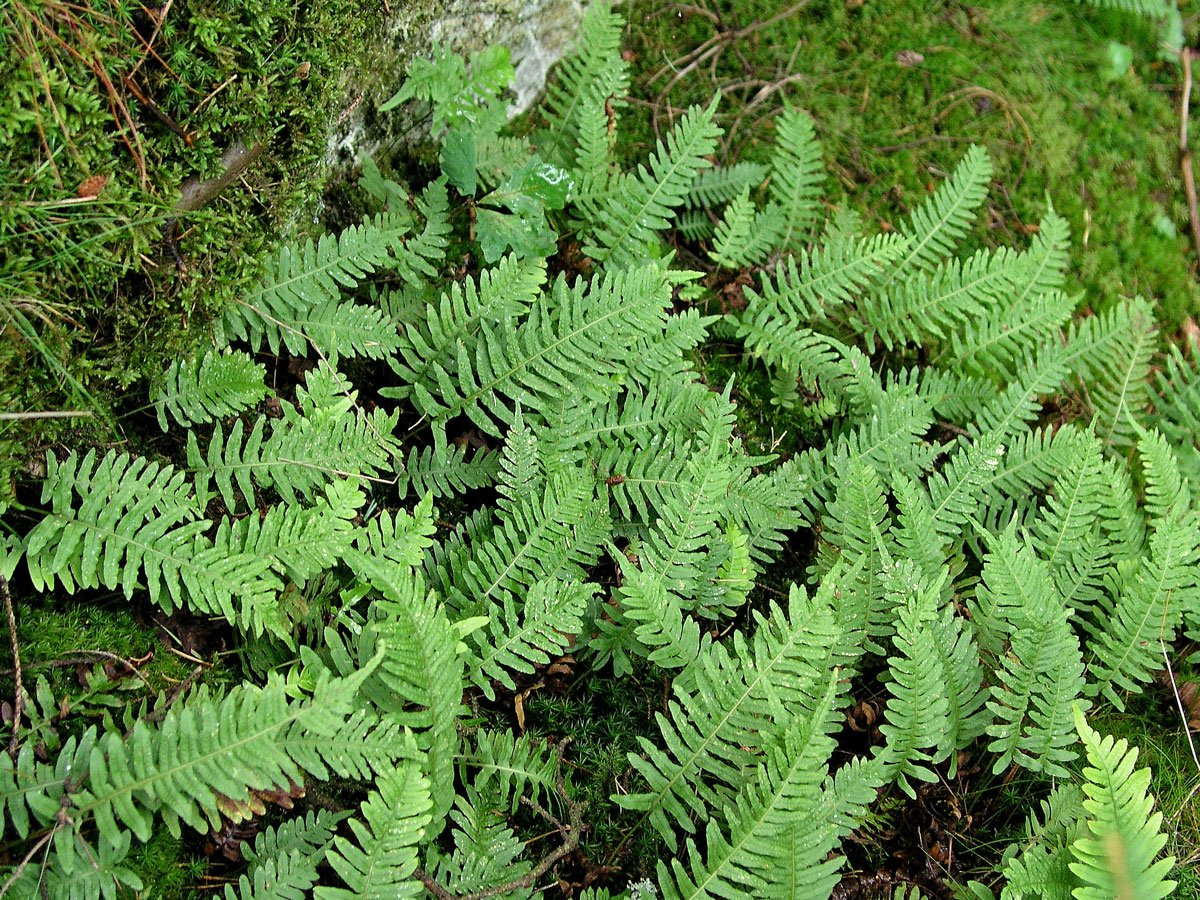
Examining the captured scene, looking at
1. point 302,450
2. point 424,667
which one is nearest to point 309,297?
point 302,450

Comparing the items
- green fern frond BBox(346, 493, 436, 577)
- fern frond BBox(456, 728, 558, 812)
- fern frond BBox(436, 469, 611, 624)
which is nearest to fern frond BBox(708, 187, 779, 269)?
fern frond BBox(436, 469, 611, 624)

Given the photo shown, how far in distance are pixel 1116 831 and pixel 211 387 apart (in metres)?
3.02

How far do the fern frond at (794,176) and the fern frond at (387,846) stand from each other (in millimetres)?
2855

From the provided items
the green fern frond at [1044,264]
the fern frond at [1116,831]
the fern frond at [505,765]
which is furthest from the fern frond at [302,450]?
the green fern frond at [1044,264]

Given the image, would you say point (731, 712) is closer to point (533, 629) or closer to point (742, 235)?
point (533, 629)

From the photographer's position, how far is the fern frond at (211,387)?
2.75m

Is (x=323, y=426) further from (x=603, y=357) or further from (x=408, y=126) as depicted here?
(x=408, y=126)

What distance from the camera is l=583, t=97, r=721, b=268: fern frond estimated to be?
3.60 metres

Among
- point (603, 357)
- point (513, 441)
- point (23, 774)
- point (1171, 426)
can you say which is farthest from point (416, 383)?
point (1171, 426)

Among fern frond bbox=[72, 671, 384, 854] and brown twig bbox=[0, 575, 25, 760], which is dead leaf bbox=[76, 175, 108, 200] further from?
fern frond bbox=[72, 671, 384, 854]

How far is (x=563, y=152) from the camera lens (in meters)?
3.86

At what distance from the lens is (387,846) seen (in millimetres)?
2254

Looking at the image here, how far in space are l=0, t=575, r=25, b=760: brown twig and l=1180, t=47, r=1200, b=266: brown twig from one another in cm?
578

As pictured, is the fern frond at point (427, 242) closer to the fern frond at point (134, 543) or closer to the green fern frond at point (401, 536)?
the green fern frond at point (401, 536)
